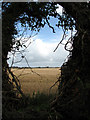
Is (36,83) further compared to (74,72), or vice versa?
(36,83)

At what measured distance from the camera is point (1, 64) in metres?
3.67

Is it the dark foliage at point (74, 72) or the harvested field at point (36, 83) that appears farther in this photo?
the harvested field at point (36, 83)

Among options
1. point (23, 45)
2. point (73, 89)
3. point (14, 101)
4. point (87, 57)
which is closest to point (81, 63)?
point (87, 57)

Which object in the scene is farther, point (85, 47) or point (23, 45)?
point (23, 45)

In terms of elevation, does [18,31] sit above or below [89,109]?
above

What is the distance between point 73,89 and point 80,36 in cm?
106

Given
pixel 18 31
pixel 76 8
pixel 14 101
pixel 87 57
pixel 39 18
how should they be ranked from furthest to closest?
pixel 39 18
pixel 18 31
pixel 14 101
pixel 76 8
pixel 87 57

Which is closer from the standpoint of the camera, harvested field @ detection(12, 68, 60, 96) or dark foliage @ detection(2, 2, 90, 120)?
dark foliage @ detection(2, 2, 90, 120)

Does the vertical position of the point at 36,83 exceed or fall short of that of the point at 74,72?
it falls short

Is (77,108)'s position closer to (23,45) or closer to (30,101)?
(30,101)

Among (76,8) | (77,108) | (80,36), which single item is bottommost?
(77,108)

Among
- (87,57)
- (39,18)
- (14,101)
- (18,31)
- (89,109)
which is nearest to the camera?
(89,109)

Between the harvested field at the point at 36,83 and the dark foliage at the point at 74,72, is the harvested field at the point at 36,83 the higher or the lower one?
the lower one

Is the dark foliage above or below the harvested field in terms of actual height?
above
